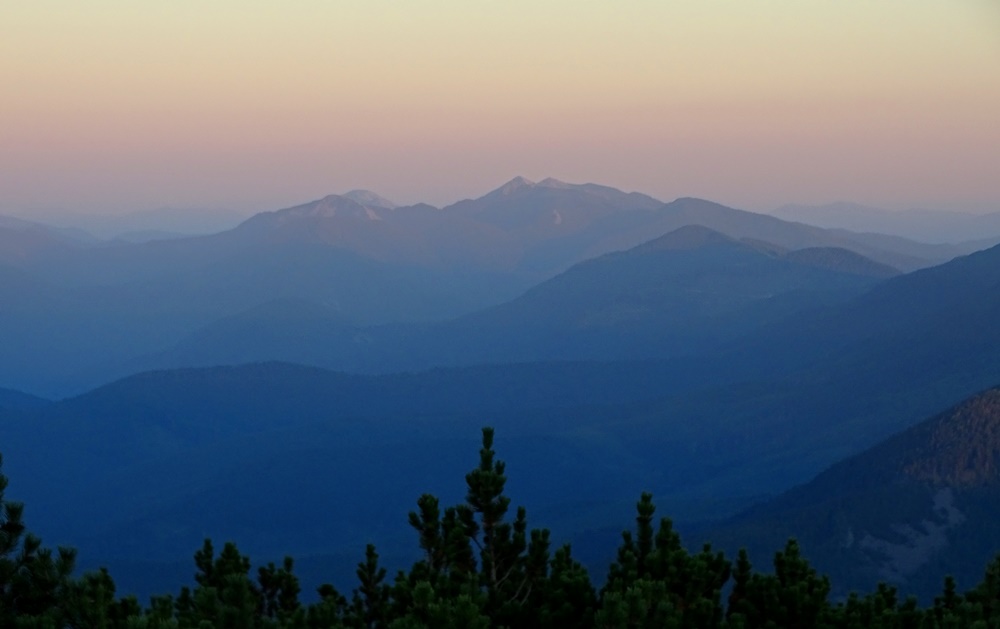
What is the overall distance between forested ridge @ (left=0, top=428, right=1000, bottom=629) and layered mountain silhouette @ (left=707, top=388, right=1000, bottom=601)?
8489 cm

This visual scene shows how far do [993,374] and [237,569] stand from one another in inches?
7587

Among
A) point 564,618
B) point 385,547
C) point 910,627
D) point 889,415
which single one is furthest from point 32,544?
point 889,415

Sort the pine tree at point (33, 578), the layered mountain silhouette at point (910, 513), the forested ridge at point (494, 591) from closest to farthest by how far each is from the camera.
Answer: the forested ridge at point (494, 591), the pine tree at point (33, 578), the layered mountain silhouette at point (910, 513)

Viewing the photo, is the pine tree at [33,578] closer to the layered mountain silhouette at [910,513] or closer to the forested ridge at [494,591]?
the forested ridge at [494,591]

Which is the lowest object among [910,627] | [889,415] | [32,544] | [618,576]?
[910,627]

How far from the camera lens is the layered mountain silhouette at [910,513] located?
105m

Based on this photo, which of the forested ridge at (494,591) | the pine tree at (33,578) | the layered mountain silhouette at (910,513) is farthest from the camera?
the layered mountain silhouette at (910,513)

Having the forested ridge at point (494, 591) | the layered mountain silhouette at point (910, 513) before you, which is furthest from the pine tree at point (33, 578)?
the layered mountain silhouette at point (910, 513)

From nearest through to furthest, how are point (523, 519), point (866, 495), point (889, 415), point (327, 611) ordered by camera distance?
point (327, 611), point (523, 519), point (866, 495), point (889, 415)

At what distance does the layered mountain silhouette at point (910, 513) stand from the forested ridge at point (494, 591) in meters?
84.9

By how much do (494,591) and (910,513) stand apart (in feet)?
328

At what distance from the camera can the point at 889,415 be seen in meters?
194

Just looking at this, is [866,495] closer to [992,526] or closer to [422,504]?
[992,526]

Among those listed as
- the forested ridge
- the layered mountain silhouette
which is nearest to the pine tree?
the forested ridge
